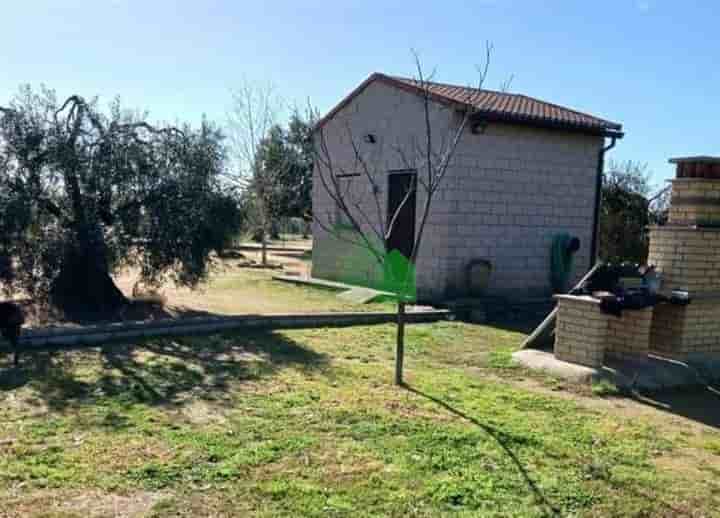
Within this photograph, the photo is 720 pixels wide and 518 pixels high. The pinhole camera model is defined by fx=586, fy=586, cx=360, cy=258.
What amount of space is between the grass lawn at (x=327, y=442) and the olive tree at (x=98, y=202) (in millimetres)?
2073

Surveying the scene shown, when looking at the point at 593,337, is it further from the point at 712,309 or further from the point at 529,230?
the point at 529,230

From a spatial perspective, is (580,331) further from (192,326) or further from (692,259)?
(192,326)

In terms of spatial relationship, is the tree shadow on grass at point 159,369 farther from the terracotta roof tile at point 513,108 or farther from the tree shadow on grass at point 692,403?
the terracotta roof tile at point 513,108

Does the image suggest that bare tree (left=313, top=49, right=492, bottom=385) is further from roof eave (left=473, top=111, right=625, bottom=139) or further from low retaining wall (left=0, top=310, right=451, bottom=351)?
low retaining wall (left=0, top=310, right=451, bottom=351)

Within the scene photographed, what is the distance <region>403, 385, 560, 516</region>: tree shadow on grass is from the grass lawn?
0.05 ft

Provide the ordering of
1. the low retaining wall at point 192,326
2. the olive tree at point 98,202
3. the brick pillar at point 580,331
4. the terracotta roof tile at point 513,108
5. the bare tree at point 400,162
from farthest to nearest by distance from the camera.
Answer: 1. the terracotta roof tile at point 513,108
2. the bare tree at point 400,162
3. the olive tree at point 98,202
4. the low retaining wall at point 192,326
5. the brick pillar at point 580,331

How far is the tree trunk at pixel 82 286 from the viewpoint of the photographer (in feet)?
25.6

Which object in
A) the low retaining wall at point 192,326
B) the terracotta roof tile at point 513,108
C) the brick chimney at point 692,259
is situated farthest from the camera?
the terracotta roof tile at point 513,108

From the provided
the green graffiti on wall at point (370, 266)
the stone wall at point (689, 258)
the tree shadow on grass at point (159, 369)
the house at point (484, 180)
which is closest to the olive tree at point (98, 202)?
the tree shadow on grass at point (159, 369)

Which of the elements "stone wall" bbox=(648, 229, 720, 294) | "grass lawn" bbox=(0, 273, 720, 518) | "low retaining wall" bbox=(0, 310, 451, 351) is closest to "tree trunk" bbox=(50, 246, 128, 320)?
"low retaining wall" bbox=(0, 310, 451, 351)

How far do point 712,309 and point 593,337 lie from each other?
1.56 metres

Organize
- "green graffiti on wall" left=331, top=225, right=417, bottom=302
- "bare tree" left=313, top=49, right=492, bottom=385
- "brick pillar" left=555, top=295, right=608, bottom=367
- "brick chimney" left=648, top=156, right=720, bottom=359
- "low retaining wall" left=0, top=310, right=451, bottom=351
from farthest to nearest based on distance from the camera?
"green graffiti on wall" left=331, top=225, right=417, bottom=302
"bare tree" left=313, top=49, right=492, bottom=385
"low retaining wall" left=0, top=310, right=451, bottom=351
"brick chimney" left=648, top=156, right=720, bottom=359
"brick pillar" left=555, top=295, right=608, bottom=367

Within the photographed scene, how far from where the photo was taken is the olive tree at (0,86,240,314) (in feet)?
24.6

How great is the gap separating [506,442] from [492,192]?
7.67 m
